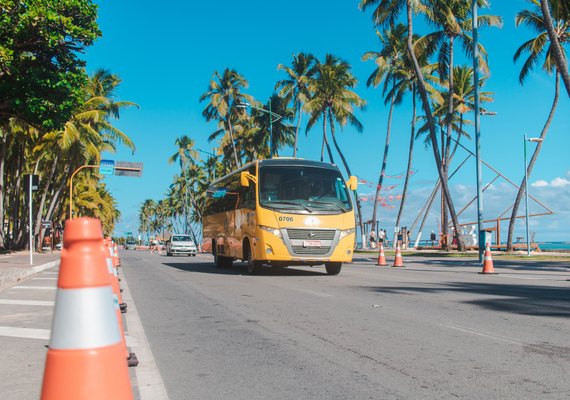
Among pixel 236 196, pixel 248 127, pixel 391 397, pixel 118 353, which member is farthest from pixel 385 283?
pixel 248 127

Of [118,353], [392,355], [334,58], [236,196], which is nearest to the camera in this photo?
[118,353]

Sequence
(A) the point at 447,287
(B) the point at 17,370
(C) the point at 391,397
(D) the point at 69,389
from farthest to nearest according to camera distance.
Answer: (A) the point at 447,287 < (B) the point at 17,370 < (C) the point at 391,397 < (D) the point at 69,389

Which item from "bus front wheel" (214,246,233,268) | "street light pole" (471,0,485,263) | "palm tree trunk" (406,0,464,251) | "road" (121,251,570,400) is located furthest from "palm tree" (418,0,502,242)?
"road" (121,251,570,400)

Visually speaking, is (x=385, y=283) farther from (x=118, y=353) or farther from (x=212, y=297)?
(x=118, y=353)

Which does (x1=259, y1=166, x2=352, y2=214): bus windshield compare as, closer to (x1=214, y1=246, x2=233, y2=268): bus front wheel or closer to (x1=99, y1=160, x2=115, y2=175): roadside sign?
(x1=214, y1=246, x2=233, y2=268): bus front wheel

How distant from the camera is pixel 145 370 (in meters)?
5.21

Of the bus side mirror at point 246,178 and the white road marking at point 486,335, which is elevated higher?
the bus side mirror at point 246,178

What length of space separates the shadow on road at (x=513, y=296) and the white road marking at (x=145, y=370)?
5.28m

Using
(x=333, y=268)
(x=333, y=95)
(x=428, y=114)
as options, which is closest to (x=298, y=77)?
(x=333, y=95)

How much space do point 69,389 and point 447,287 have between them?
11531mm

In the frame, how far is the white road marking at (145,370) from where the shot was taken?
4.46m

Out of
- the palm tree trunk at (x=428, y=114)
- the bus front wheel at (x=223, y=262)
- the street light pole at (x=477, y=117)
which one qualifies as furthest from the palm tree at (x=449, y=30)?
the bus front wheel at (x=223, y=262)

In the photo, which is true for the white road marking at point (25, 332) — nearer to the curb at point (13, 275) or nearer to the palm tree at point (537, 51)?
the curb at point (13, 275)

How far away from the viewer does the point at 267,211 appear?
1550cm
